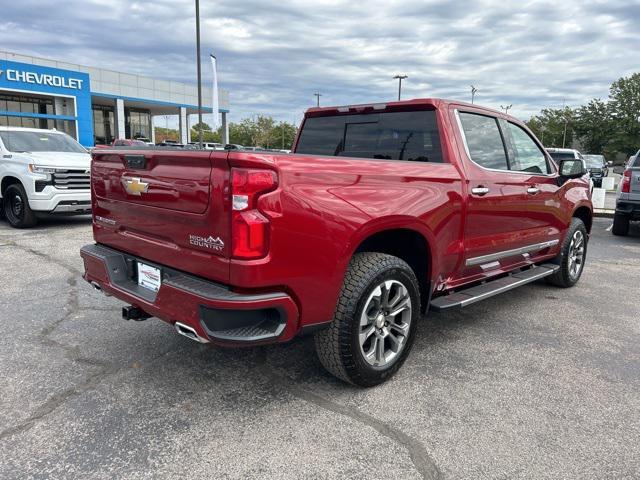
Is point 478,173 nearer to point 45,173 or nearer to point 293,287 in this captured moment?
point 293,287

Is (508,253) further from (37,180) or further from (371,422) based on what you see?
(37,180)

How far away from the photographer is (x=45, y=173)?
8.60 m

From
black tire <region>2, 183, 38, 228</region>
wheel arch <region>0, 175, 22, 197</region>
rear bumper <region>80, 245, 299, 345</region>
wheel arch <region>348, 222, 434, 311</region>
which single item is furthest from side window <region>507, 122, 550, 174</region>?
wheel arch <region>0, 175, 22, 197</region>

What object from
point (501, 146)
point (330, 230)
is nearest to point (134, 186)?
point (330, 230)

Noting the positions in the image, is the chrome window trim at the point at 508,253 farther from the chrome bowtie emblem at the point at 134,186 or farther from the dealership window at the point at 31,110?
the dealership window at the point at 31,110

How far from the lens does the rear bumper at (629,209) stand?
9266 millimetres

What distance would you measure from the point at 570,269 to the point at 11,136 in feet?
32.5

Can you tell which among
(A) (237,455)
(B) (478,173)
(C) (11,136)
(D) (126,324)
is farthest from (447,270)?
(C) (11,136)

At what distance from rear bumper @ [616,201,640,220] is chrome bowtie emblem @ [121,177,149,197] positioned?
9.38 m

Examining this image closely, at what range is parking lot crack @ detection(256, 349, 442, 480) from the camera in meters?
2.40

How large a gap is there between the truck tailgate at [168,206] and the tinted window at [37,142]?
23.8ft

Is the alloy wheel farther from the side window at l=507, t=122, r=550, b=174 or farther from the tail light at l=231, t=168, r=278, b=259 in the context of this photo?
the side window at l=507, t=122, r=550, b=174

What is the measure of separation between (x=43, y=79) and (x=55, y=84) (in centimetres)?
84

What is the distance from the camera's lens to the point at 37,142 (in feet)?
32.0
